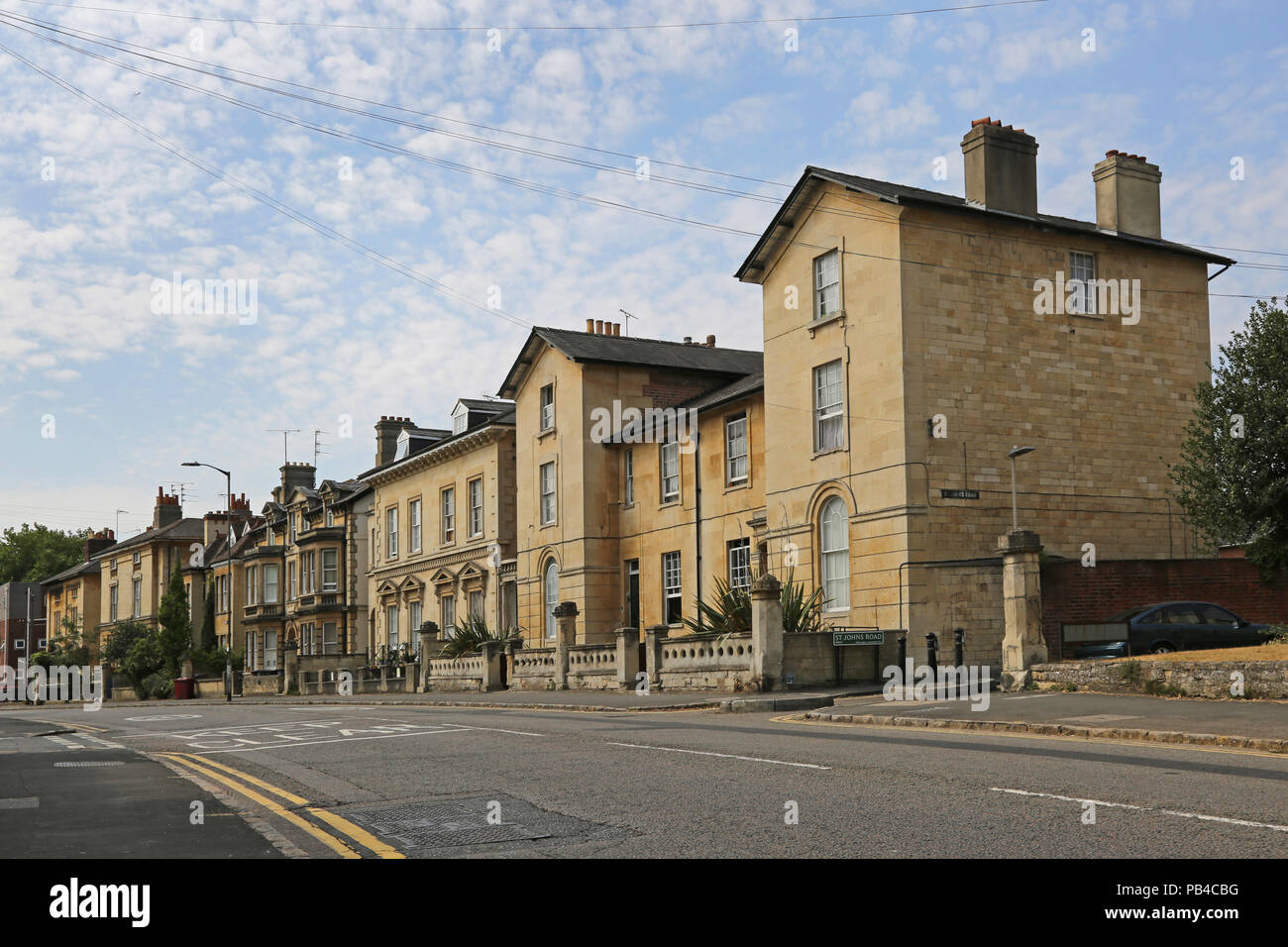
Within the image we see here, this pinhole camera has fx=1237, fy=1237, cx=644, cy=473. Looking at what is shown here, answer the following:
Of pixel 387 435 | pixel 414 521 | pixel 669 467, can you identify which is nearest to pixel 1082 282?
pixel 669 467

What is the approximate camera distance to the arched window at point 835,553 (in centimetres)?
2855

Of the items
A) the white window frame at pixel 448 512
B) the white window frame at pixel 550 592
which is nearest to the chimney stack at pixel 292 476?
the white window frame at pixel 448 512

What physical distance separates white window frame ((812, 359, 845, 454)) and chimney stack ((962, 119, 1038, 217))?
5036 millimetres

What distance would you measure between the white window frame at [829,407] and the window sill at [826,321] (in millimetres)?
893

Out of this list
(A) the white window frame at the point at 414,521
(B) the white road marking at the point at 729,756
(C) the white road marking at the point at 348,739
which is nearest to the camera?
(B) the white road marking at the point at 729,756

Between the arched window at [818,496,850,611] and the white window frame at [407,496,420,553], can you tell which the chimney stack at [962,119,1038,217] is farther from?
the white window frame at [407,496,420,553]

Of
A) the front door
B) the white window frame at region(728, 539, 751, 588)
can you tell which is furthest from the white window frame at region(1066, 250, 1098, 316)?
the front door

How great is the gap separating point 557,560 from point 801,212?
15.4 meters

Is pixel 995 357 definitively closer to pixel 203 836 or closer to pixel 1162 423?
pixel 1162 423

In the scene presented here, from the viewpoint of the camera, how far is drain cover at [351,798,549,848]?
27.5ft

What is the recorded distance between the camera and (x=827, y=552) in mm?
29219

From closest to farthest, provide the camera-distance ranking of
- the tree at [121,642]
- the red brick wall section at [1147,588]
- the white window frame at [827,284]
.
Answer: the red brick wall section at [1147,588] → the white window frame at [827,284] → the tree at [121,642]

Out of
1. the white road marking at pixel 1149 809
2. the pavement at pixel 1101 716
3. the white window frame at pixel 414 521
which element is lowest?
the pavement at pixel 1101 716

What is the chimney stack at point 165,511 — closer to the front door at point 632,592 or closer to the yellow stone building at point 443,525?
the yellow stone building at point 443,525
